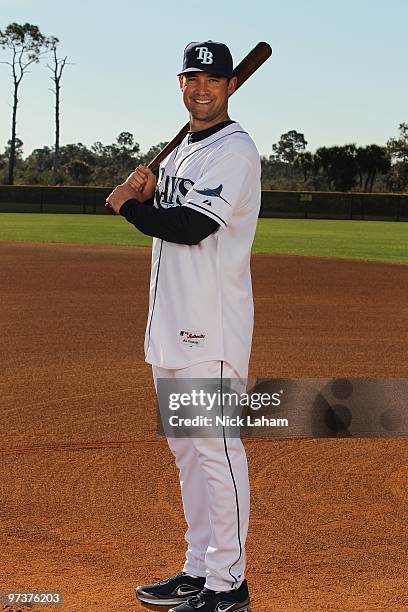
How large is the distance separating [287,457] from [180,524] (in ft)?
4.26

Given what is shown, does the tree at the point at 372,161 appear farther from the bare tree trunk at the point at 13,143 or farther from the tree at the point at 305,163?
the bare tree trunk at the point at 13,143

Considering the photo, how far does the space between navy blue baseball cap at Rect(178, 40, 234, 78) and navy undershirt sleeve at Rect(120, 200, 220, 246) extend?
1.68 ft

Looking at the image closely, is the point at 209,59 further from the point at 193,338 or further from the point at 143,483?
the point at 143,483

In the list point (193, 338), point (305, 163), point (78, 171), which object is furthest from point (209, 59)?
point (305, 163)

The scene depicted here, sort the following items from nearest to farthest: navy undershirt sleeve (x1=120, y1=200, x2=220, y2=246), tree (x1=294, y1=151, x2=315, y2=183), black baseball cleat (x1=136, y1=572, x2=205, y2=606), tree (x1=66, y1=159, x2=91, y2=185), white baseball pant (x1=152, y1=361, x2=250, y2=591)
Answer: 1. navy undershirt sleeve (x1=120, y1=200, x2=220, y2=246)
2. white baseball pant (x1=152, y1=361, x2=250, y2=591)
3. black baseball cleat (x1=136, y1=572, x2=205, y2=606)
4. tree (x1=66, y1=159, x2=91, y2=185)
5. tree (x1=294, y1=151, x2=315, y2=183)

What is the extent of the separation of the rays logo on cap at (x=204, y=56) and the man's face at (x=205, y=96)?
4 cm

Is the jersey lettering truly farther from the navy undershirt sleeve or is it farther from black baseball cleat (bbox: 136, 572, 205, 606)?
black baseball cleat (bbox: 136, 572, 205, 606)

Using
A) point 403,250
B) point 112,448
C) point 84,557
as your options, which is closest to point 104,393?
point 112,448

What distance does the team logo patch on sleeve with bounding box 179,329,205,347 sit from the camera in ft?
11.3

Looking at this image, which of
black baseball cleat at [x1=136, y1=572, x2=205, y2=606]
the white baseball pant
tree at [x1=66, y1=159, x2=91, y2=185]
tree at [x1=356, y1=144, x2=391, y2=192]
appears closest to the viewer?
the white baseball pant

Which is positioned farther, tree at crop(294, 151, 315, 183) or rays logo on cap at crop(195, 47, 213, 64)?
→ tree at crop(294, 151, 315, 183)

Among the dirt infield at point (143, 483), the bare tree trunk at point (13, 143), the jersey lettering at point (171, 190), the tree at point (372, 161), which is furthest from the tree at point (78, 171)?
the jersey lettering at point (171, 190)

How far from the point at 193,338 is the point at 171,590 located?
3.28ft

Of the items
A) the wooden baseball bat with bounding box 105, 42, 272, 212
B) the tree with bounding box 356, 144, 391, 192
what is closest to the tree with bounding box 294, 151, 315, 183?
the tree with bounding box 356, 144, 391, 192
